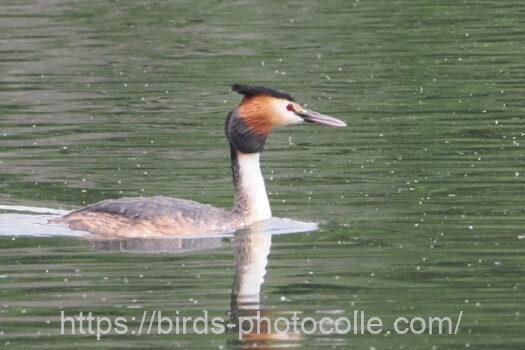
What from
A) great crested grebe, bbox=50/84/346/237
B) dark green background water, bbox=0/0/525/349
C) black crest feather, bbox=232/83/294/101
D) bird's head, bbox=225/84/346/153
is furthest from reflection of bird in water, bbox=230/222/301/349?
black crest feather, bbox=232/83/294/101

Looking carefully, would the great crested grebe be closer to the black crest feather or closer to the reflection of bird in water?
the black crest feather

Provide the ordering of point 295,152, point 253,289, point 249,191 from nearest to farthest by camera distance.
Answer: point 253,289 < point 249,191 < point 295,152

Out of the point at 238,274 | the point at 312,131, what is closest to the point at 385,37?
the point at 312,131

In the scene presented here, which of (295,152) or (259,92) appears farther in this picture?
(295,152)

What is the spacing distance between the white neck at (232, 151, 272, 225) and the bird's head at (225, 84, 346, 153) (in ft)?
0.34

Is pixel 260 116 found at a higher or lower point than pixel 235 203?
higher

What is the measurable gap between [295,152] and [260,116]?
2.92 metres

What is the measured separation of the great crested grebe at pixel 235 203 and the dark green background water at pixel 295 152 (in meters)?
0.41

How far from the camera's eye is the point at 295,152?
18203mm

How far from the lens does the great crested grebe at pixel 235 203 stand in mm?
14781

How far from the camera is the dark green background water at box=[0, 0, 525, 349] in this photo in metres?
12.3

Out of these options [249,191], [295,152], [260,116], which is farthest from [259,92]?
[295,152]

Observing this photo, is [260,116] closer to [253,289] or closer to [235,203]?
[235,203]

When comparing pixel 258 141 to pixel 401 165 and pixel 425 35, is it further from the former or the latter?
pixel 425 35
